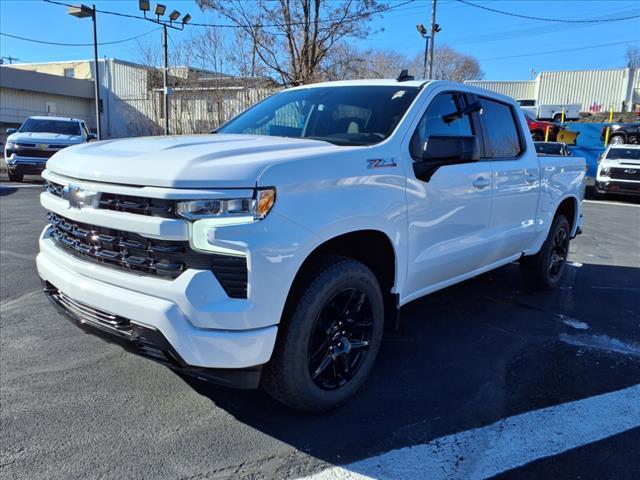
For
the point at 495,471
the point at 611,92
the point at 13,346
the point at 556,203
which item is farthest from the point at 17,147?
the point at 611,92

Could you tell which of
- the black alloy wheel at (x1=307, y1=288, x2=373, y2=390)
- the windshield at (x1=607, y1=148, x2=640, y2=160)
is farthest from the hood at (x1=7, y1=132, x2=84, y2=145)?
the windshield at (x1=607, y1=148, x2=640, y2=160)

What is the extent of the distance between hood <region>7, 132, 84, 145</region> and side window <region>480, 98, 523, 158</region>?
13412 mm

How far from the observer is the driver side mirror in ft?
11.0

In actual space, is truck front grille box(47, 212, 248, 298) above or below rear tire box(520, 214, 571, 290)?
above

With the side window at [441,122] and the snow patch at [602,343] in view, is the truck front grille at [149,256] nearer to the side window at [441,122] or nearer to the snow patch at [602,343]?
the side window at [441,122]

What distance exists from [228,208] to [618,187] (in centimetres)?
1671

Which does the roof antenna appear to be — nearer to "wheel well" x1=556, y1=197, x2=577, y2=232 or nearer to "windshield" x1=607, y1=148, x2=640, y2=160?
"wheel well" x1=556, y1=197, x2=577, y2=232

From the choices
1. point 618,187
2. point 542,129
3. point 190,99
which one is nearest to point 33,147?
point 190,99

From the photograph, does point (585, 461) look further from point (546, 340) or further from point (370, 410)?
point (546, 340)

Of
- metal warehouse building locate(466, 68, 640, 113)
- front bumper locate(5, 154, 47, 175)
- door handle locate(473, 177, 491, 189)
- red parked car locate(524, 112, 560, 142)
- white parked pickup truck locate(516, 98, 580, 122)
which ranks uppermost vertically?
metal warehouse building locate(466, 68, 640, 113)

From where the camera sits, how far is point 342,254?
3.30 meters

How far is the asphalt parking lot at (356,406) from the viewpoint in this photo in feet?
8.89

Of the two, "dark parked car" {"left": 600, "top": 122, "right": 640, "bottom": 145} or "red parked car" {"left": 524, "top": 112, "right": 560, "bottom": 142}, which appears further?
"red parked car" {"left": 524, "top": 112, "right": 560, "bottom": 142}

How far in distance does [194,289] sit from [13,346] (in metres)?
2.41
